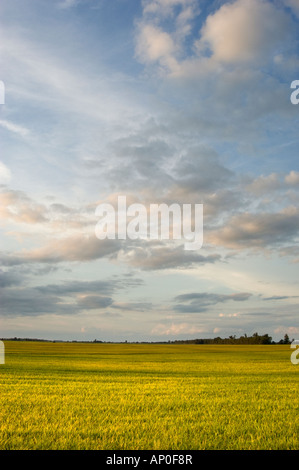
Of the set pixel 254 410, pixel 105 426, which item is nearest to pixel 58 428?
pixel 105 426

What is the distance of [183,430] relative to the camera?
12469 millimetres

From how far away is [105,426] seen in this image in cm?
1296
